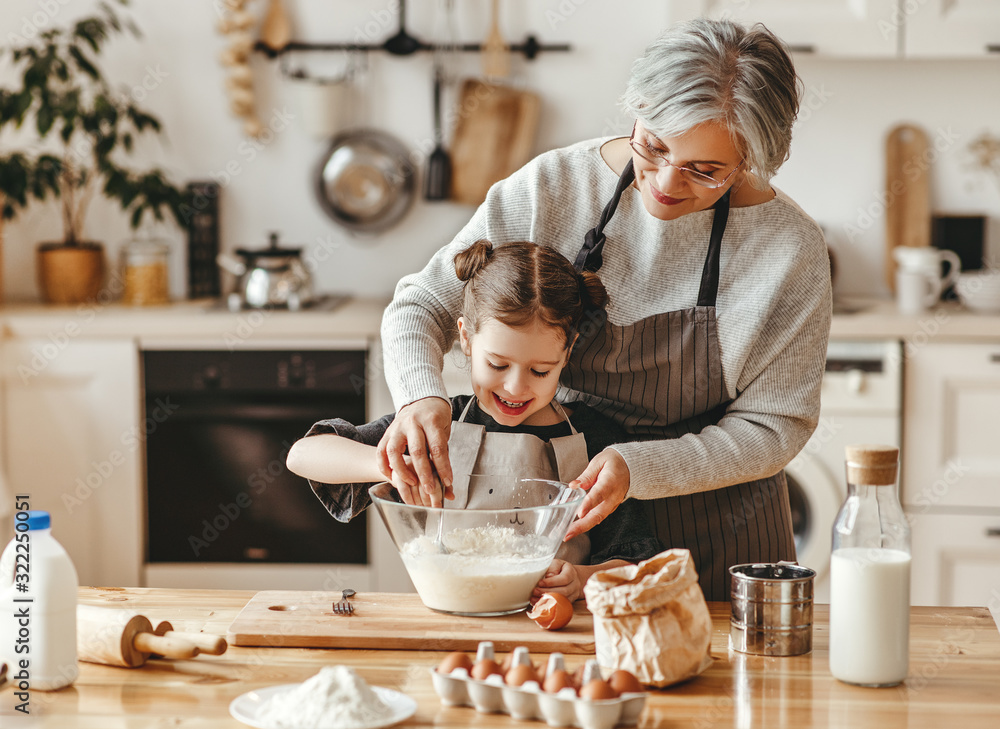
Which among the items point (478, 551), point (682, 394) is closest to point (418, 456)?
point (478, 551)

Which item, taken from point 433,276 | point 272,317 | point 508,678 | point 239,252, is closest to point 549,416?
point 433,276

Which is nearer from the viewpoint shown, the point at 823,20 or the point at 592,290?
the point at 592,290

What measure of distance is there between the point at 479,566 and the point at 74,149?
2.59m

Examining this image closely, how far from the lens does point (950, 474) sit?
2736 mm

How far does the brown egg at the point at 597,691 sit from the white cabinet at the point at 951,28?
2415 mm

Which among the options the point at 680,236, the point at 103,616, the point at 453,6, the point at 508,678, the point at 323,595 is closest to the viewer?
the point at 508,678

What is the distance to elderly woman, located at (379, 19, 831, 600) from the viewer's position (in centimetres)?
130

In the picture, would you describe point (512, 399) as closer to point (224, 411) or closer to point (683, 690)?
point (683, 690)

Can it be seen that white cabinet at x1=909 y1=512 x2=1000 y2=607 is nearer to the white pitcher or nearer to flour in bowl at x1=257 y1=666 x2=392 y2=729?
the white pitcher

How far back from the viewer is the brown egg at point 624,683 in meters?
0.91

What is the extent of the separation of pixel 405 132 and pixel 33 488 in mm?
1448

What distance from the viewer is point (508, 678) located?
93cm

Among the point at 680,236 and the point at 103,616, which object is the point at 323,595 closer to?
the point at 103,616

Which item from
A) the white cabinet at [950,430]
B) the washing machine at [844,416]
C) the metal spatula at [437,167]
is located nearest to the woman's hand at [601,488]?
the washing machine at [844,416]
